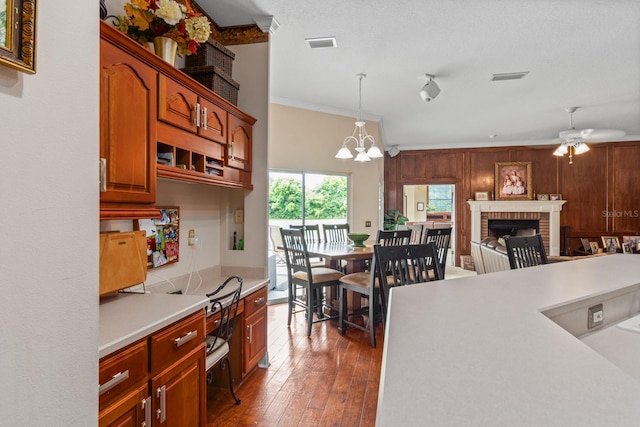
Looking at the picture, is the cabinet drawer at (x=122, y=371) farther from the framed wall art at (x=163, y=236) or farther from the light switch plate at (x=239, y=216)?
the light switch plate at (x=239, y=216)

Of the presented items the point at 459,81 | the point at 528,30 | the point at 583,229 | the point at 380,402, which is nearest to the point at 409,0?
the point at 528,30

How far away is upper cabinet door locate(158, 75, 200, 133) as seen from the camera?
1.73 m

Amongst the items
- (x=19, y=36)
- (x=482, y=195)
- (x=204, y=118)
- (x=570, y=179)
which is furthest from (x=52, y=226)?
(x=570, y=179)

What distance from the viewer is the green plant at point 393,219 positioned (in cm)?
732

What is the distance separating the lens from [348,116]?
5559mm

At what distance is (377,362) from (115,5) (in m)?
2.99

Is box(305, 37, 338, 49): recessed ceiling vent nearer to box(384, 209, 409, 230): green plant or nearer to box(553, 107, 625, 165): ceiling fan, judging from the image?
box(553, 107, 625, 165): ceiling fan

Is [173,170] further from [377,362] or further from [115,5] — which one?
[377,362]

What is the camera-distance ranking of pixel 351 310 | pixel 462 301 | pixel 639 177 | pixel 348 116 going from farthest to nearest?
pixel 639 177 → pixel 348 116 → pixel 351 310 → pixel 462 301

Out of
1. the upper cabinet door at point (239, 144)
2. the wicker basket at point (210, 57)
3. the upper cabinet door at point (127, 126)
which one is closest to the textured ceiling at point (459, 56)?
the wicker basket at point (210, 57)

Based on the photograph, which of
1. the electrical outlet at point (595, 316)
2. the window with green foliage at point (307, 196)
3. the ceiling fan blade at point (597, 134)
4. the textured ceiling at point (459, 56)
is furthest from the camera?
the ceiling fan blade at point (597, 134)

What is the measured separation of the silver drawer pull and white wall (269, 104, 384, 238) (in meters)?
3.20

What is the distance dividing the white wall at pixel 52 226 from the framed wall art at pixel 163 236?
39.6 inches

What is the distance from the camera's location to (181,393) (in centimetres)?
157
